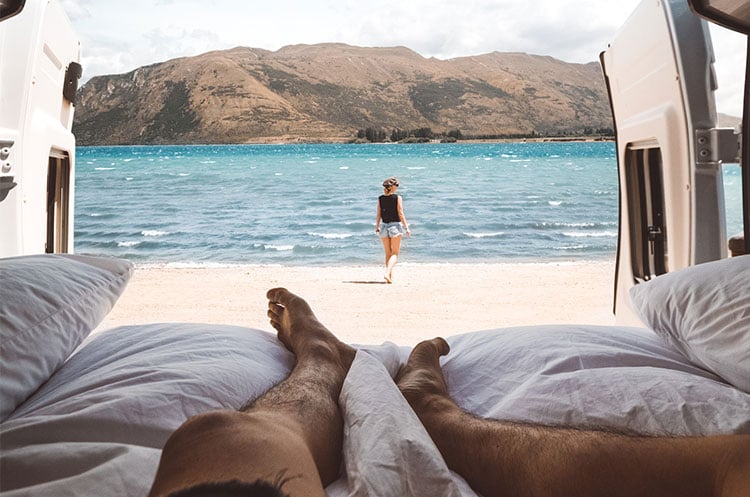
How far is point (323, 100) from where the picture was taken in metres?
45.3

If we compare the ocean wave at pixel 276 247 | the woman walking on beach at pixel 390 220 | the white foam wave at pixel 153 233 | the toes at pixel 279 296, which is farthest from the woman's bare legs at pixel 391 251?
the white foam wave at pixel 153 233

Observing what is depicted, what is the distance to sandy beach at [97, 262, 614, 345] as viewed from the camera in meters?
5.01

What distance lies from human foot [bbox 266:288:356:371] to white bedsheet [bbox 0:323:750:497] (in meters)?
0.04

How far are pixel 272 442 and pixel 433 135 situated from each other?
44.6 metres

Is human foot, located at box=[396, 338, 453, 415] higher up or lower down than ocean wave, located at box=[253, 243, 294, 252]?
lower down

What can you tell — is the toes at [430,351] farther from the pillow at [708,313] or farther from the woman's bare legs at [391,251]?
the woman's bare legs at [391,251]

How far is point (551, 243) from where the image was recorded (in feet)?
35.6

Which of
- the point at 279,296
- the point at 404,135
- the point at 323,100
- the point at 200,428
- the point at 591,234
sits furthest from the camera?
the point at 323,100

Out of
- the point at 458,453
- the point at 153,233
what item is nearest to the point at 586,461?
the point at 458,453

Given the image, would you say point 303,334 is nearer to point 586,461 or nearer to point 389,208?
point 586,461

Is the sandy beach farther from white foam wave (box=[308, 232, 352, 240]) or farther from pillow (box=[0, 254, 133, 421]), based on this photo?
white foam wave (box=[308, 232, 352, 240])

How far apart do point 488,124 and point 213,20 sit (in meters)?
18.3

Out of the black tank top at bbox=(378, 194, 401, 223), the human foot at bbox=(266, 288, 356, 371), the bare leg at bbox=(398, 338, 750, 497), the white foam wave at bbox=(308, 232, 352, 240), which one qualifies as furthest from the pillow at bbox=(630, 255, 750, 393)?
the white foam wave at bbox=(308, 232, 352, 240)

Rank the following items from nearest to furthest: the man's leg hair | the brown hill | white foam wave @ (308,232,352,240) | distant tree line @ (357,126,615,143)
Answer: the man's leg hair
white foam wave @ (308,232,352,240)
the brown hill
distant tree line @ (357,126,615,143)
